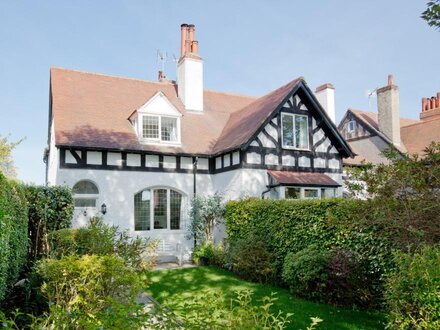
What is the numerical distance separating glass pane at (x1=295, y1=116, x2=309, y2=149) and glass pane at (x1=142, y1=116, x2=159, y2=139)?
6.02 m

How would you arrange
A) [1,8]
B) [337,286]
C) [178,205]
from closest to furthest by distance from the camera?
[337,286]
[1,8]
[178,205]

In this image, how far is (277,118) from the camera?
15.5 m

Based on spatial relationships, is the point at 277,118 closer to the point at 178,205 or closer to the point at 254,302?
the point at 178,205

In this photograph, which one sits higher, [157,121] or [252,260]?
[157,121]

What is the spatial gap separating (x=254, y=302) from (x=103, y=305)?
434cm

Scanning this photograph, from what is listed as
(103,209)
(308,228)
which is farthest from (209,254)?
(308,228)

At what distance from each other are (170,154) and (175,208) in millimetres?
2371

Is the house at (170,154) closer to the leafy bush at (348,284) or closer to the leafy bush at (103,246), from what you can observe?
the leafy bush at (103,246)

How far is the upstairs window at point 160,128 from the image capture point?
609 inches

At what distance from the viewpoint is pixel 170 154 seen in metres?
Answer: 15.2

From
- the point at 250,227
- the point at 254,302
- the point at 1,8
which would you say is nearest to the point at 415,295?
the point at 254,302

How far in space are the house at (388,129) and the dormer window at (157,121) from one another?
36.8 feet

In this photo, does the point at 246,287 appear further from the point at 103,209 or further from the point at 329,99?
the point at 329,99

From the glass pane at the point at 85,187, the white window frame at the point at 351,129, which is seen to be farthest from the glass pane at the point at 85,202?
the white window frame at the point at 351,129
